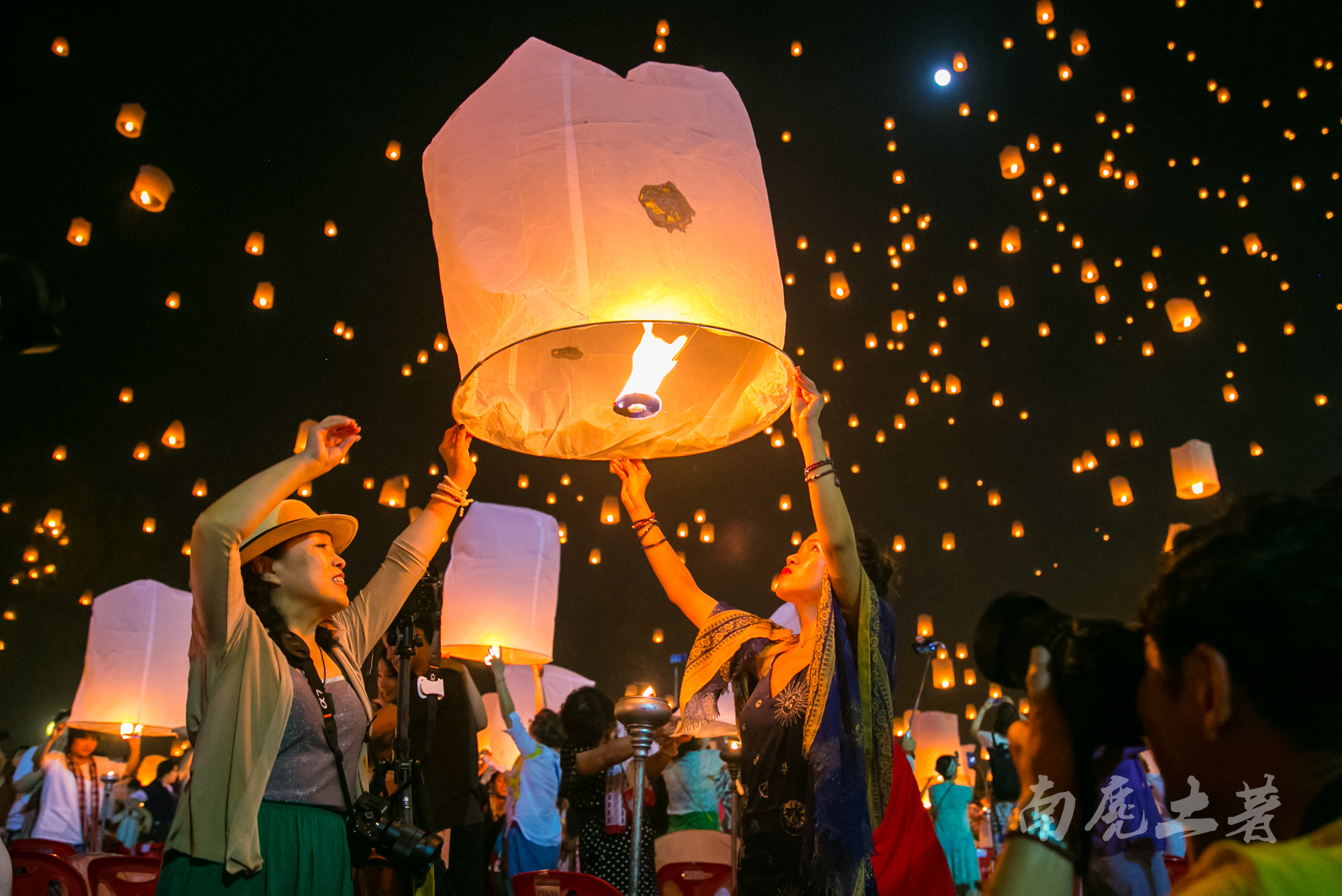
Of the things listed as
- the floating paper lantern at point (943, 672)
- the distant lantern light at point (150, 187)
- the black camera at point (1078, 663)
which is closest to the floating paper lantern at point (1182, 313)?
the floating paper lantern at point (943, 672)

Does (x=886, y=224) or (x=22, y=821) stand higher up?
(x=886, y=224)

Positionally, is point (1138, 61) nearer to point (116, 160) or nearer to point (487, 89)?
point (487, 89)

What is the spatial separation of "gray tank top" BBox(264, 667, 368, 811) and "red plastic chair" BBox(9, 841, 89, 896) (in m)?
2.17

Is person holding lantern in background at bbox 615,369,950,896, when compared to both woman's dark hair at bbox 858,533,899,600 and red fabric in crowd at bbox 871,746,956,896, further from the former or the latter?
woman's dark hair at bbox 858,533,899,600

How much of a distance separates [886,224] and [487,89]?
7.98 metres

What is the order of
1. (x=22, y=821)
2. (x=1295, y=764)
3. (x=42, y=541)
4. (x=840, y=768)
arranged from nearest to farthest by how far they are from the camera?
1. (x=1295, y=764)
2. (x=840, y=768)
3. (x=22, y=821)
4. (x=42, y=541)

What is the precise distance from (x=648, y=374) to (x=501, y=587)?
9.37 feet

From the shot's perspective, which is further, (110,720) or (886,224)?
(886,224)

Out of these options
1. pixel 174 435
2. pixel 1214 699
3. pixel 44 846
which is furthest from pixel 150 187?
pixel 1214 699

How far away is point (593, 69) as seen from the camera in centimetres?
190

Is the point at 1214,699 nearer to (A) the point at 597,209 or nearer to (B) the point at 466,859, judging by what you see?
(A) the point at 597,209

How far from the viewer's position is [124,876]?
336 centimetres

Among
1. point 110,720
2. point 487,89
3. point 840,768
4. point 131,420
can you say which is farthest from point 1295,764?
point 131,420

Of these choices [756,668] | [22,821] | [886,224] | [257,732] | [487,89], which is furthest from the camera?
[886,224]
